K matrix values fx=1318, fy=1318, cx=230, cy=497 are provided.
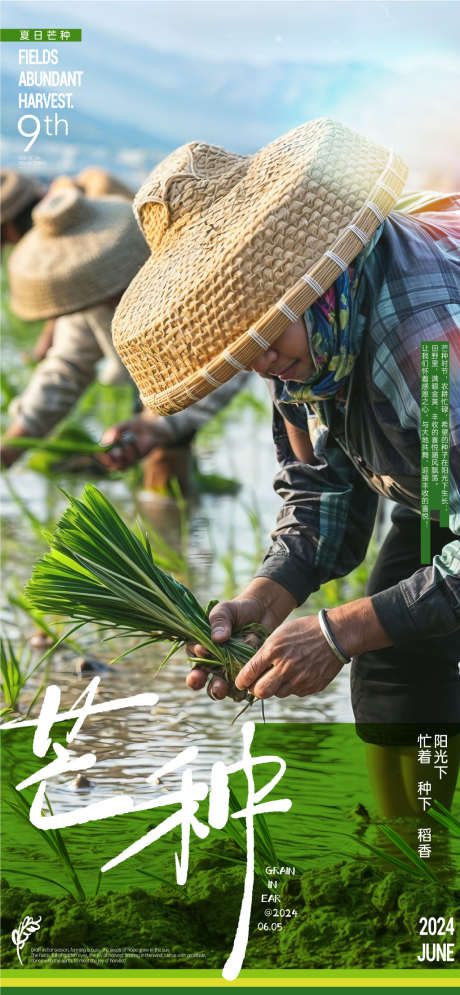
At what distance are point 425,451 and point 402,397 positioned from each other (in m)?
0.10

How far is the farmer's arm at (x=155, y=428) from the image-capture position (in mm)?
4293

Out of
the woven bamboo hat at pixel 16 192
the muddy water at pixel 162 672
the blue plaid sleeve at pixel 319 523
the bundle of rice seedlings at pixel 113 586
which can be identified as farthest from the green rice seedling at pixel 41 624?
the woven bamboo hat at pixel 16 192

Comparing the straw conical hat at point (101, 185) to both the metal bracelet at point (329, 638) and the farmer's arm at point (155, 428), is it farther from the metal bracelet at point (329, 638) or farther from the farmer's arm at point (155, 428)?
the metal bracelet at point (329, 638)

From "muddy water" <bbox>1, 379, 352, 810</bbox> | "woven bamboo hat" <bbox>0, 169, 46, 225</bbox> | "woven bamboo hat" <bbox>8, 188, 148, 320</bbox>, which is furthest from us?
"woven bamboo hat" <bbox>0, 169, 46, 225</bbox>

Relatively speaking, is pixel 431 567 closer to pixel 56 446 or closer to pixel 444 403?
pixel 444 403

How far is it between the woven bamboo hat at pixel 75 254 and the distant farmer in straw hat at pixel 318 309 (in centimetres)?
165

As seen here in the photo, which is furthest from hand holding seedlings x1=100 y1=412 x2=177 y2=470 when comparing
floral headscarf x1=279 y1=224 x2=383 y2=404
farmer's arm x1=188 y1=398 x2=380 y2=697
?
floral headscarf x1=279 y1=224 x2=383 y2=404

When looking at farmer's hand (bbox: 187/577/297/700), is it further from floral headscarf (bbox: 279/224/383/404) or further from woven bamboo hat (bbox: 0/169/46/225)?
woven bamboo hat (bbox: 0/169/46/225)

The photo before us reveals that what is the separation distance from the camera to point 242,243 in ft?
6.08

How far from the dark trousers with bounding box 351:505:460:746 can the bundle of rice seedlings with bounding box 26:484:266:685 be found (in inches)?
10.3

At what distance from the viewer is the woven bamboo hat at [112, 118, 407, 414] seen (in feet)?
6.07

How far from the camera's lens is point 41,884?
2.26 metres

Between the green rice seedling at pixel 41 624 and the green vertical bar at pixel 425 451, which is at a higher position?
the green vertical bar at pixel 425 451

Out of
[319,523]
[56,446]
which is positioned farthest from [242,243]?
[56,446]
